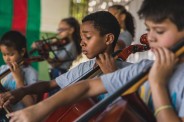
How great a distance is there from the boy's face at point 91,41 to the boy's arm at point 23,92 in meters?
0.20

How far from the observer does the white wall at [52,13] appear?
3.84 meters

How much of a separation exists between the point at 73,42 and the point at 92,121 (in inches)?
92.1

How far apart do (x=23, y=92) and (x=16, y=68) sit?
584mm

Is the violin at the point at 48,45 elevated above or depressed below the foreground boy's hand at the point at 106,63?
below

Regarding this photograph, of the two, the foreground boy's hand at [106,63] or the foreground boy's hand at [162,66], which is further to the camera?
the foreground boy's hand at [106,63]

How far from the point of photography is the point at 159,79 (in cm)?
85

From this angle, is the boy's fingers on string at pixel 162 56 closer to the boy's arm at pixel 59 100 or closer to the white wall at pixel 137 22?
the boy's arm at pixel 59 100

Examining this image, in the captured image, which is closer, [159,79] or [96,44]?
[159,79]

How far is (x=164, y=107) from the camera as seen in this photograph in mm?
826

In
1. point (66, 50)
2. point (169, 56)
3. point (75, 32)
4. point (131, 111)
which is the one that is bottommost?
point (66, 50)

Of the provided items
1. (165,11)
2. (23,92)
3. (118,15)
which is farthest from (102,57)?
(118,15)

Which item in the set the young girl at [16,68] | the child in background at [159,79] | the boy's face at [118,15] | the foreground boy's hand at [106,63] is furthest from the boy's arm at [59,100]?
the boy's face at [118,15]

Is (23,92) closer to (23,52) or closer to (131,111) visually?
(131,111)

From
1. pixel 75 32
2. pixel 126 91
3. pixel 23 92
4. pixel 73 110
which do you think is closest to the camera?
pixel 126 91
